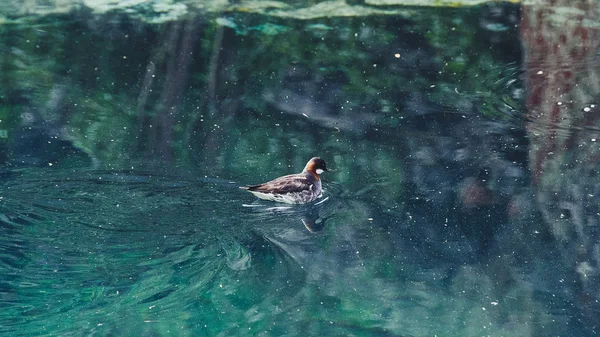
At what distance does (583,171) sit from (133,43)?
5.29m

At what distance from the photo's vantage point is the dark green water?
17.7ft

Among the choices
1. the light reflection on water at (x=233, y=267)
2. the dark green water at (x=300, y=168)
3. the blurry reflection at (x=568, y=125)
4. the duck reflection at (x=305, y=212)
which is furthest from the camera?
the duck reflection at (x=305, y=212)

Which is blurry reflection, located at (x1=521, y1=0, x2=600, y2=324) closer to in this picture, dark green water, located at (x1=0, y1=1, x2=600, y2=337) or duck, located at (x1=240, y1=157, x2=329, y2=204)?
dark green water, located at (x1=0, y1=1, x2=600, y2=337)

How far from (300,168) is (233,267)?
1.82 metres

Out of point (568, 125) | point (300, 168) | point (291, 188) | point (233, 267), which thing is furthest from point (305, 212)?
point (568, 125)

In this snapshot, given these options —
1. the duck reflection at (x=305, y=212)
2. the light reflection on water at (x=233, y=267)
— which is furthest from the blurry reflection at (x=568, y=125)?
the duck reflection at (x=305, y=212)

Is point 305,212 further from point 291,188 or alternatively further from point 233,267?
point 233,267

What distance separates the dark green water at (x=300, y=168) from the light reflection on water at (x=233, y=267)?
0.6 inches

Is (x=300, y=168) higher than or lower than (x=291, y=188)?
lower

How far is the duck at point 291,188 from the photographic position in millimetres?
6613

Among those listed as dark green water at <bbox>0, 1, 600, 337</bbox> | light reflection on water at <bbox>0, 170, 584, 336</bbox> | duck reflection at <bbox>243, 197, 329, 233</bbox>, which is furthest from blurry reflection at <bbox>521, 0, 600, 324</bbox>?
duck reflection at <bbox>243, 197, 329, 233</bbox>

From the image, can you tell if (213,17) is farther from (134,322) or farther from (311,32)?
(134,322)

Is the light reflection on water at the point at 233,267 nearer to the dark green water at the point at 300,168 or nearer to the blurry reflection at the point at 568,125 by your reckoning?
the dark green water at the point at 300,168

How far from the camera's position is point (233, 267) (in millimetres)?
5781
